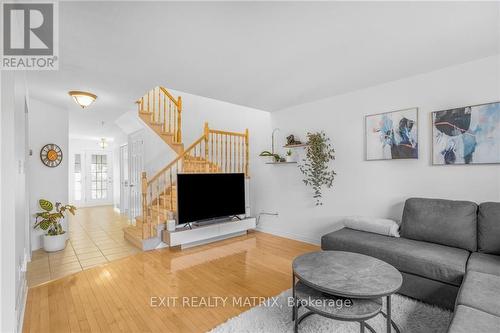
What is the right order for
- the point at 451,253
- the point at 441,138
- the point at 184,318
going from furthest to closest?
the point at 441,138
the point at 451,253
the point at 184,318

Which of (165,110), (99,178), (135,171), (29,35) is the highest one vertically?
(165,110)

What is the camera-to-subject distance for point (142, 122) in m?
5.24

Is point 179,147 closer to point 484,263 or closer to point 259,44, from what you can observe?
point 259,44

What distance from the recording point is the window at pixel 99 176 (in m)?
8.93

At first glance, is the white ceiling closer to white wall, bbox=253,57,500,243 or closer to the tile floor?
white wall, bbox=253,57,500,243

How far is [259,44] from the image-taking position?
2.23m

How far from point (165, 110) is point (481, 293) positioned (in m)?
5.65

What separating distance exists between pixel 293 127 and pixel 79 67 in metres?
3.20

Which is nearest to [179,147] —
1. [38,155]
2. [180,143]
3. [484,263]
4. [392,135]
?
[180,143]

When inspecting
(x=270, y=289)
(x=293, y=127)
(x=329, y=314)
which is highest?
(x=293, y=127)

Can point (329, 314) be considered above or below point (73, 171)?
below

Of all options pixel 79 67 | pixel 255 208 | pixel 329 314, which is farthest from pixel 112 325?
pixel 255 208

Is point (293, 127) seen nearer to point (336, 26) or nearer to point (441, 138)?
point (441, 138)

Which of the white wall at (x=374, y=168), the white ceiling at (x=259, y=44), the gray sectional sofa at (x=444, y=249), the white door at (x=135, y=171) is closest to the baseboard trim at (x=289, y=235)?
the white wall at (x=374, y=168)
